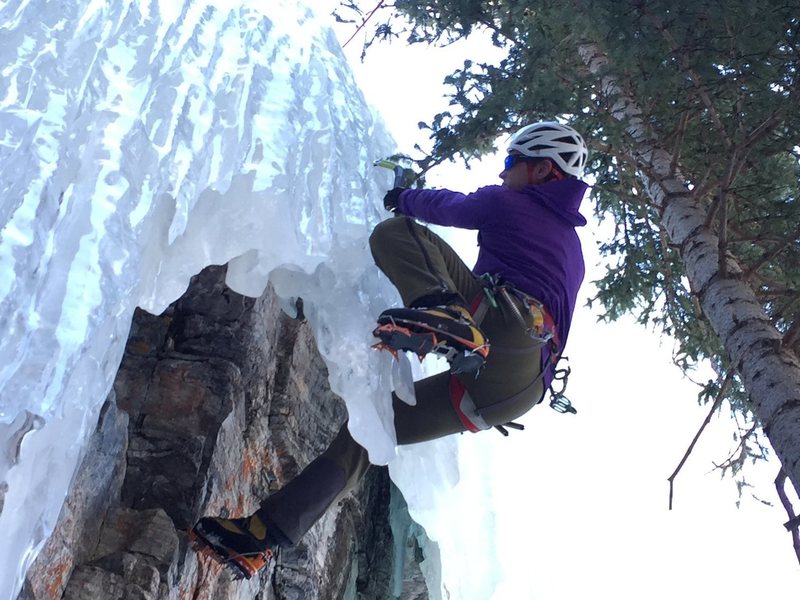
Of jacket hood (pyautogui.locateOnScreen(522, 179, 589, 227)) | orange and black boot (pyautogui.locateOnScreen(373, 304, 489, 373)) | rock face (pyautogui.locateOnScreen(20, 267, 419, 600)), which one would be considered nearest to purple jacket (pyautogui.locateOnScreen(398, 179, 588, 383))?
jacket hood (pyautogui.locateOnScreen(522, 179, 589, 227))

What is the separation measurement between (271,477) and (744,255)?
3952mm

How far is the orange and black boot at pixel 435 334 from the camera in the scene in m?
3.25

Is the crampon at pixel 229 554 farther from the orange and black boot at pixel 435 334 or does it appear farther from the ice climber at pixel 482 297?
the orange and black boot at pixel 435 334

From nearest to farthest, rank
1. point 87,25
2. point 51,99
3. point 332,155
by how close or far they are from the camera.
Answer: point 51,99 < point 87,25 < point 332,155

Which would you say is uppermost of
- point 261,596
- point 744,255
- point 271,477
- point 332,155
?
point 744,255

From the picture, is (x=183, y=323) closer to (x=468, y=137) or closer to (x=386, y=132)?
(x=386, y=132)

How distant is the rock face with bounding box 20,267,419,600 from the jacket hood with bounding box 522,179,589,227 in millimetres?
2117

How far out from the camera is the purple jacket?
159 inches

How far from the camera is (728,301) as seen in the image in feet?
15.1

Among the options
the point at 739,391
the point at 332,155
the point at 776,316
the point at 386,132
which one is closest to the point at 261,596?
the point at 332,155

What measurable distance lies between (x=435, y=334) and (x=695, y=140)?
363cm

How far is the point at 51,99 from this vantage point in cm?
359

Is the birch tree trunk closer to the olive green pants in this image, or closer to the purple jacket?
the purple jacket

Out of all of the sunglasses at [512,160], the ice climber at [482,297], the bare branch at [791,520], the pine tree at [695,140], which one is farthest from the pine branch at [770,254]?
the sunglasses at [512,160]
